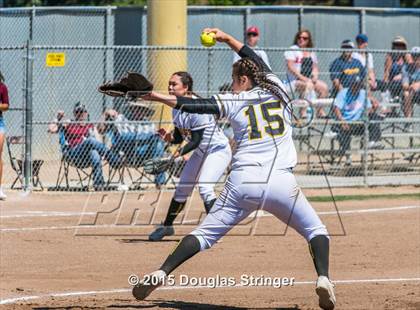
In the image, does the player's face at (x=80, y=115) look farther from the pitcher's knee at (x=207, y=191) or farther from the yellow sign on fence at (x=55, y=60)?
the pitcher's knee at (x=207, y=191)

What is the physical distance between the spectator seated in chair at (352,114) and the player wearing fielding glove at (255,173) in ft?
32.3

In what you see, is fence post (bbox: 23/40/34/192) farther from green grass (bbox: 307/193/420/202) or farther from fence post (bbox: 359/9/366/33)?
fence post (bbox: 359/9/366/33)

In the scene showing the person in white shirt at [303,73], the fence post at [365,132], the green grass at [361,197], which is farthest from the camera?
the person in white shirt at [303,73]

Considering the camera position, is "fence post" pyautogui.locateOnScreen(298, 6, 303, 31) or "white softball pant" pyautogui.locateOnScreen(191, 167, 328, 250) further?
"fence post" pyautogui.locateOnScreen(298, 6, 303, 31)

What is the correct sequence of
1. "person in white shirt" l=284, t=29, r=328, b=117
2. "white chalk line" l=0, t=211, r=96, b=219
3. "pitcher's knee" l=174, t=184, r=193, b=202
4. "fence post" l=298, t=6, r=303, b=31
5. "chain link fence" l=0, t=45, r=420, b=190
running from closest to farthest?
"pitcher's knee" l=174, t=184, r=193, b=202
"white chalk line" l=0, t=211, r=96, b=219
"chain link fence" l=0, t=45, r=420, b=190
"person in white shirt" l=284, t=29, r=328, b=117
"fence post" l=298, t=6, r=303, b=31

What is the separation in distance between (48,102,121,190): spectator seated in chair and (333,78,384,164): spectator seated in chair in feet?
13.6

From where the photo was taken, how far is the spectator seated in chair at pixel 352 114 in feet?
57.1

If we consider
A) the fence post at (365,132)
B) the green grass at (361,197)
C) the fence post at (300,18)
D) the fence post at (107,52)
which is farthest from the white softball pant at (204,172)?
the fence post at (300,18)

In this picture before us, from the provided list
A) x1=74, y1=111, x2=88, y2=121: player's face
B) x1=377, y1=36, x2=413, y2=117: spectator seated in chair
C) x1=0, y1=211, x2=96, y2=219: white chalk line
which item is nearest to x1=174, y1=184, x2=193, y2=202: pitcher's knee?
x1=0, y1=211, x2=96, y2=219: white chalk line

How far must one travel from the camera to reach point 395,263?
34.2 ft

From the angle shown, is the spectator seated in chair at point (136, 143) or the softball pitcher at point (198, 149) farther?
the spectator seated in chair at point (136, 143)

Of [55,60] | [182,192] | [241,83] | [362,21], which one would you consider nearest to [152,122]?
[55,60]

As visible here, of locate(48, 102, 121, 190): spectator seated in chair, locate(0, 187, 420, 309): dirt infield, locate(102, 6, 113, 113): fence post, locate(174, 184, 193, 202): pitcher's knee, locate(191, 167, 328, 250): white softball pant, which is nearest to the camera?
locate(191, 167, 328, 250): white softball pant

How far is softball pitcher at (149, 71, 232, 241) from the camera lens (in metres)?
11.1
